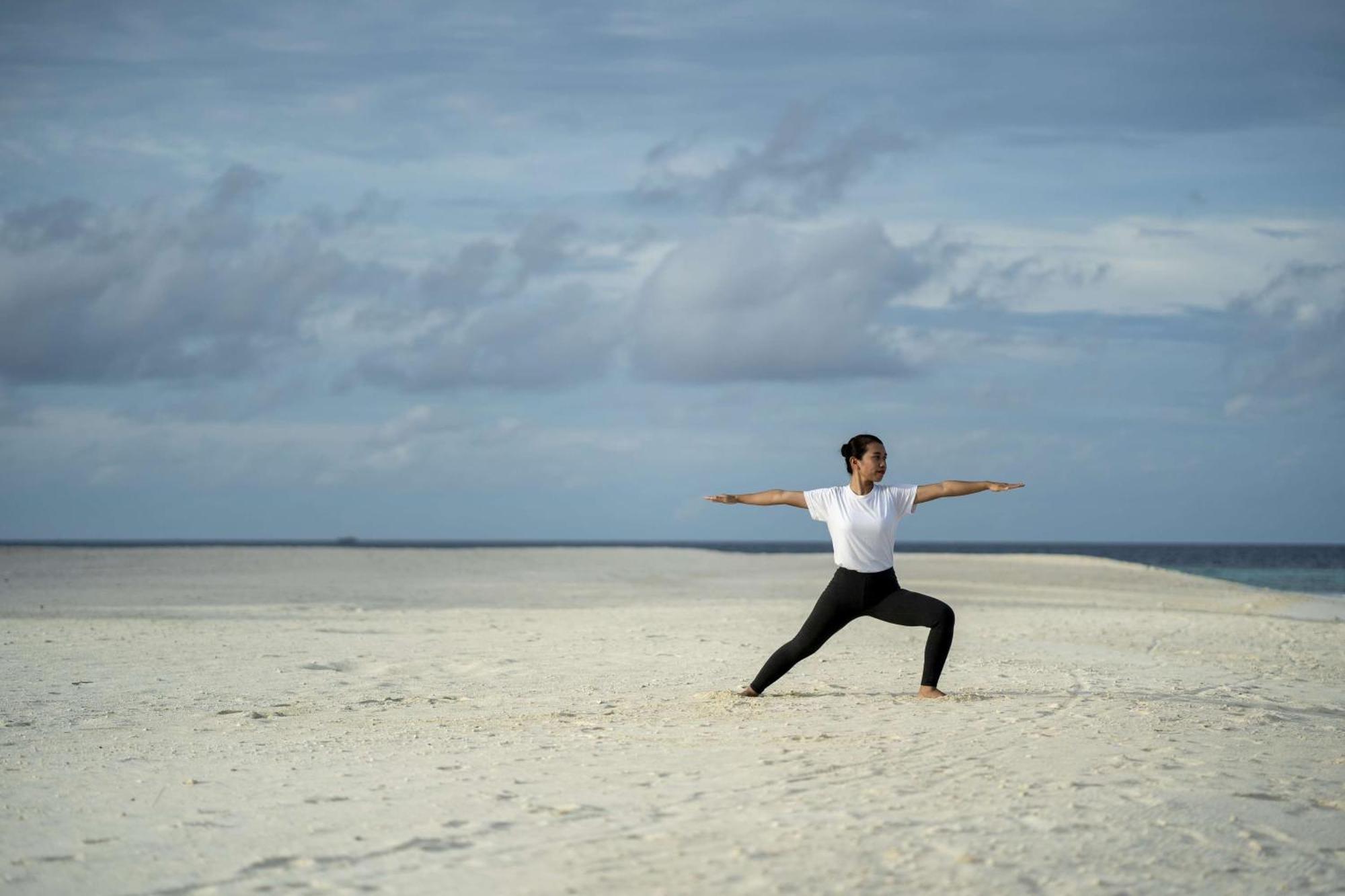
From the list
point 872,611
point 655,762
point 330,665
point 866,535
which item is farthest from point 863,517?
point 330,665

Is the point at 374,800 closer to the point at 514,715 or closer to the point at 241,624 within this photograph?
the point at 514,715

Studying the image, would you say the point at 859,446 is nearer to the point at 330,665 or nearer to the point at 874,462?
the point at 874,462

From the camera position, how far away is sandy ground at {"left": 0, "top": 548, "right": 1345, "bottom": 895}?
5.39 metres

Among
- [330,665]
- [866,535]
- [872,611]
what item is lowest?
[330,665]

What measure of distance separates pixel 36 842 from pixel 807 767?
3.86 meters

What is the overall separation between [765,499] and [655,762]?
241 cm

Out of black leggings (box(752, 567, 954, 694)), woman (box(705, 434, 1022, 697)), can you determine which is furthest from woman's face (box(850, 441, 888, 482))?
black leggings (box(752, 567, 954, 694))

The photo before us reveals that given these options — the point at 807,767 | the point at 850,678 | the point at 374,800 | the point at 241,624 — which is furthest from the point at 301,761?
the point at 241,624

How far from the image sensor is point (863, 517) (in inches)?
363

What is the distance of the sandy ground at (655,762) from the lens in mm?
5387

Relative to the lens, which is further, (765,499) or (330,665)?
(330,665)

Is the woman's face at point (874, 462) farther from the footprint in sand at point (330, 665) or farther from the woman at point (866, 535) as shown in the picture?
the footprint in sand at point (330, 665)

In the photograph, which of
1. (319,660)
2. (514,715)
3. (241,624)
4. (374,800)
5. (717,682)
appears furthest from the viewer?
(241,624)

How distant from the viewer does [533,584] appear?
2925 centimetres
